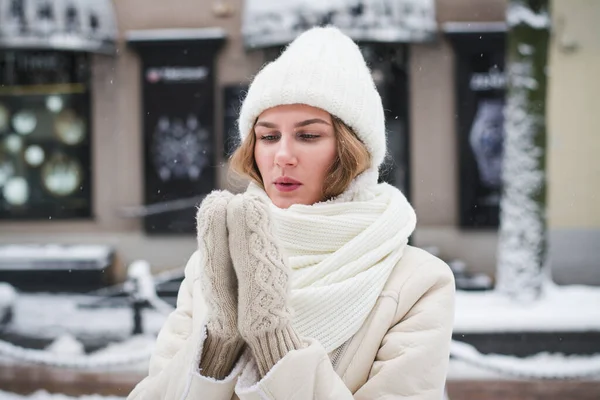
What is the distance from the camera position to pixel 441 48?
5004 mm

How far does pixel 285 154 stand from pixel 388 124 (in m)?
3.56

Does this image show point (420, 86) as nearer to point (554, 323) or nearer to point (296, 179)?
point (554, 323)

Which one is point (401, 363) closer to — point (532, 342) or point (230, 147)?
point (230, 147)

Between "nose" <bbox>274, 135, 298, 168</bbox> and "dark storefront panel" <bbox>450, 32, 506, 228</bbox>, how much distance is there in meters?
3.64

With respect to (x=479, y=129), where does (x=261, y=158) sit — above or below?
above

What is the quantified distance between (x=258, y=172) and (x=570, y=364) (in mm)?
3645

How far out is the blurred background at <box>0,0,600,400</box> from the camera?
4.67m

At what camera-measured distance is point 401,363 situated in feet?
4.50

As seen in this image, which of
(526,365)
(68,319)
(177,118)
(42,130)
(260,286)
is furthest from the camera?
(42,130)

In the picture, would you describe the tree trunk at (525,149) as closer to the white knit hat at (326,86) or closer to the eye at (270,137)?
the white knit hat at (326,86)

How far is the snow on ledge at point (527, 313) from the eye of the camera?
4562 mm

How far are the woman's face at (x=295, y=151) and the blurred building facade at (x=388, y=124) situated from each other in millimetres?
3321

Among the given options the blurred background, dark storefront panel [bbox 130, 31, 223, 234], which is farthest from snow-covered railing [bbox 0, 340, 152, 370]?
dark storefront panel [bbox 130, 31, 223, 234]

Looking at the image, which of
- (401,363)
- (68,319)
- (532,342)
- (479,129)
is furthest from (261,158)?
(68,319)
